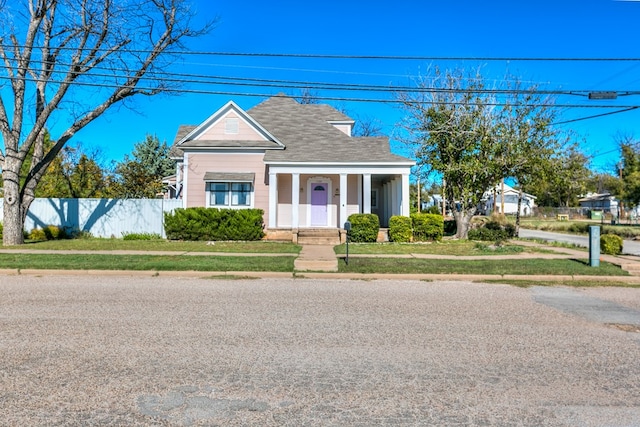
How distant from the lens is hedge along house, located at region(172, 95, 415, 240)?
2020 cm

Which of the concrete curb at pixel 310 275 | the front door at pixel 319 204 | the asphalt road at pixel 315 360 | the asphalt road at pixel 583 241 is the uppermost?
the front door at pixel 319 204

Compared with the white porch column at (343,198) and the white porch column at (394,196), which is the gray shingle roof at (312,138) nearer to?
the white porch column at (343,198)

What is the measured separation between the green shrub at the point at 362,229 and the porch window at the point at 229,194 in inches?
217

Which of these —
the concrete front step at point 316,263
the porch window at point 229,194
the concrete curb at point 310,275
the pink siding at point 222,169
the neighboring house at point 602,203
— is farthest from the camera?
the neighboring house at point 602,203

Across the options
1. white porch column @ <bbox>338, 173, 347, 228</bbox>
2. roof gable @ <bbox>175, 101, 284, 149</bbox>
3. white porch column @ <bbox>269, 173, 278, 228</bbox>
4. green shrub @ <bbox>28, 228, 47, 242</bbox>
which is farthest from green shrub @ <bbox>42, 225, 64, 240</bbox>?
white porch column @ <bbox>338, 173, 347, 228</bbox>

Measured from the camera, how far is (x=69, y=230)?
2075cm

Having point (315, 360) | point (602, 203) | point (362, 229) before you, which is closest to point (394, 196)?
point (362, 229)

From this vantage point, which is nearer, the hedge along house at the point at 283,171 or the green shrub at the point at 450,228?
the hedge along house at the point at 283,171

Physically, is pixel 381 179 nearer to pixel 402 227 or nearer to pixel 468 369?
pixel 402 227

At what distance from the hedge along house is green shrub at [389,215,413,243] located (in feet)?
3.73

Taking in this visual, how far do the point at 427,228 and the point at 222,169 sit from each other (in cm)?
1035

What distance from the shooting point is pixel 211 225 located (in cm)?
1909

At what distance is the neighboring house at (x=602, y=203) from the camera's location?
76.8 metres

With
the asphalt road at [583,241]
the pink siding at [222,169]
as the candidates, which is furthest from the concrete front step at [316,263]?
the asphalt road at [583,241]
